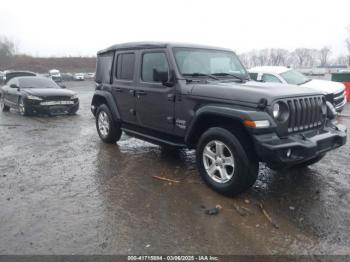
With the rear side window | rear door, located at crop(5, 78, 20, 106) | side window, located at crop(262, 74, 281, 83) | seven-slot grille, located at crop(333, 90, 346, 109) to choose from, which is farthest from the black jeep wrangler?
rear door, located at crop(5, 78, 20, 106)

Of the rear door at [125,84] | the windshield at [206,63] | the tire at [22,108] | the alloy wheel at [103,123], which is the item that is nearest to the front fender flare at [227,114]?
the windshield at [206,63]

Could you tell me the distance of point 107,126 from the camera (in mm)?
6414

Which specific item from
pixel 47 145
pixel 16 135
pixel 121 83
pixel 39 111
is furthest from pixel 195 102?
pixel 39 111

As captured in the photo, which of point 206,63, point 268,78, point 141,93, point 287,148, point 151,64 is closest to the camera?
point 287,148

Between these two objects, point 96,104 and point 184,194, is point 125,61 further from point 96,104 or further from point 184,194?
point 184,194

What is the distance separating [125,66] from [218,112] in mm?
2553

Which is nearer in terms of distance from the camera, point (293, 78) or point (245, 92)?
point (245, 92)

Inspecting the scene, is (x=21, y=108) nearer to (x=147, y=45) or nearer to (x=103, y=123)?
(x=103, y=123)

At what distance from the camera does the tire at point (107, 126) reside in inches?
244

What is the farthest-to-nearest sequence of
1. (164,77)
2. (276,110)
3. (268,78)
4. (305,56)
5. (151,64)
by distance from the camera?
(305,56)
(268,78)
(151,64)
(164,77)
(276,110)

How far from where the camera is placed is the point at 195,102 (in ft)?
13.9

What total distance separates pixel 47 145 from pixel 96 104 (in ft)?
4.48

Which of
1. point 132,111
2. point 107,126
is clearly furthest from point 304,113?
point 107,126

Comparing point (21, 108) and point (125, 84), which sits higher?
point (125, 84)
